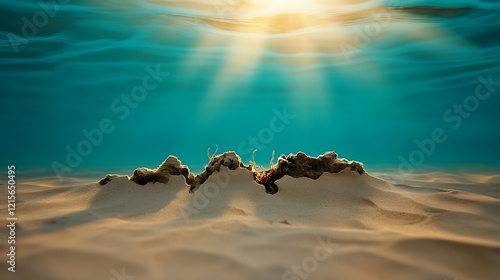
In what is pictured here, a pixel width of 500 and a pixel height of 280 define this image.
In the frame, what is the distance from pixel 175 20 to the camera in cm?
1691

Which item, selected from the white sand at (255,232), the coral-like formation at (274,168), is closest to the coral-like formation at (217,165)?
the coral-like formation at (274,168)

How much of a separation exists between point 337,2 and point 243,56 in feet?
32.8

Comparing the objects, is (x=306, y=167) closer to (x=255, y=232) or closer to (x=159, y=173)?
(x=255, y=232)

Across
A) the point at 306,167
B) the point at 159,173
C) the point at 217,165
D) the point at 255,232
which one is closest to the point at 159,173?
the point at 159,173

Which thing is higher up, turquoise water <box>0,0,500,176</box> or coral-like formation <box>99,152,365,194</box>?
turquoise water <box>0,0,500,176</box>

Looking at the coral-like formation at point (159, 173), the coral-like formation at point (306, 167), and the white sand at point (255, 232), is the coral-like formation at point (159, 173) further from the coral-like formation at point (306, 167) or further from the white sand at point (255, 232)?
the coral-like formation at point (306, 167)

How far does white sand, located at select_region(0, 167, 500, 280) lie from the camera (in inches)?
94.8

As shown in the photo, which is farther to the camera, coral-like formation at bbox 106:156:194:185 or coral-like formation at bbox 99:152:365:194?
coral-like formation at bbox 106:156:194:185

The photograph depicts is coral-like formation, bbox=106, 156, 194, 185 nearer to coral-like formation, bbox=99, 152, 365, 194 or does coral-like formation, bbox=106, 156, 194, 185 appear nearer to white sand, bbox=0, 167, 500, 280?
coral-like formation, bbox=99, 152, 365, 194

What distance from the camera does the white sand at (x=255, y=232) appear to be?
241 cm

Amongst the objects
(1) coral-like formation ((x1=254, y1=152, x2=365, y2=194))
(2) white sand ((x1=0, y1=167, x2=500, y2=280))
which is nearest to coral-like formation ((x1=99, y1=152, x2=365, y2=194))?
(1) coral-like formation ((x1=254, y1=152, x2=365, y2=194))

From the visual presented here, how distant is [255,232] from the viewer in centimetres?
302

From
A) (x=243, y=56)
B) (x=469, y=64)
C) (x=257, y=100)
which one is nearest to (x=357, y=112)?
(x=257, y=100)

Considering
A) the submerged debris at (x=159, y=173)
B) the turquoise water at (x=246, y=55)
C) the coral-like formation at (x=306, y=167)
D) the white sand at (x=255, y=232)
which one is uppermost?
the turquoise water at (x=246, y=55)
